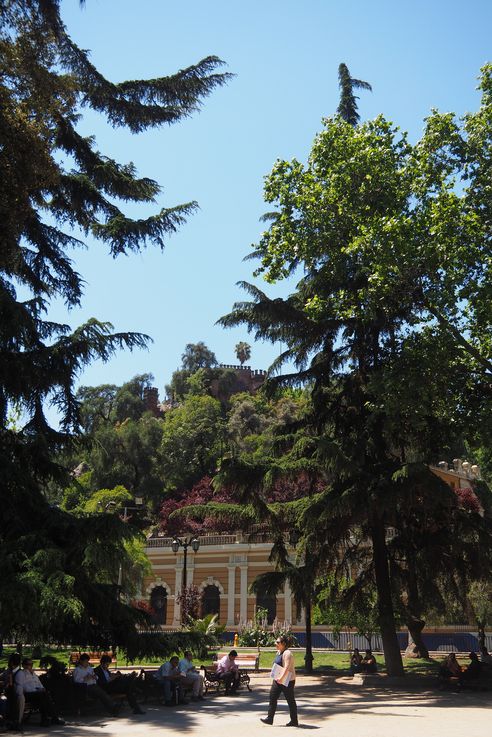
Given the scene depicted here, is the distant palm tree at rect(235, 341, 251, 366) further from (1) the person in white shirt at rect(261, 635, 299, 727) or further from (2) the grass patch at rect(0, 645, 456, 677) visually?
(1) the person in white shirt at rect(261, 635, 299, 727)

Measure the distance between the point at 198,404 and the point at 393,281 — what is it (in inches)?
2177

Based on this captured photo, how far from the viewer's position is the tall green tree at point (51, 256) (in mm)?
11211

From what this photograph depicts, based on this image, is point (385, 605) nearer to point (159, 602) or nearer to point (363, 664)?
point (363, 664)

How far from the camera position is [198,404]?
7150cm

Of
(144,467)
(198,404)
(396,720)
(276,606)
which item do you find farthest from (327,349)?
(198,404)

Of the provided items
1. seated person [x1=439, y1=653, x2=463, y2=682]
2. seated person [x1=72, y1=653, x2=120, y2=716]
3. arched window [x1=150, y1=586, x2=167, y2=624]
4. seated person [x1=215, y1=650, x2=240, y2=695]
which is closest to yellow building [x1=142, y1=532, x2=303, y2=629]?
arched window [x1=150, y1=586, x2=167, y2=624]

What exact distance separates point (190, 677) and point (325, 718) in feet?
11.0

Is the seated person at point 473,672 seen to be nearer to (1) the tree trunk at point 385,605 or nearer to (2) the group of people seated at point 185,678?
(1) the tree trunk at point 385,605

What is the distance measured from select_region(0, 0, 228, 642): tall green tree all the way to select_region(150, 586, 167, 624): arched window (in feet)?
92.7

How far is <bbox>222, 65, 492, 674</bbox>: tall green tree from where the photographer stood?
16.8 metres

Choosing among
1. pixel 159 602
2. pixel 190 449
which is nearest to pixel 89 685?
pixel 159 602

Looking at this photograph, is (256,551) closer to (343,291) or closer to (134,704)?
(343,291)

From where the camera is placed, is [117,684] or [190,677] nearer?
[117,684]

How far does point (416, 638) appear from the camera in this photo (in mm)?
22406
